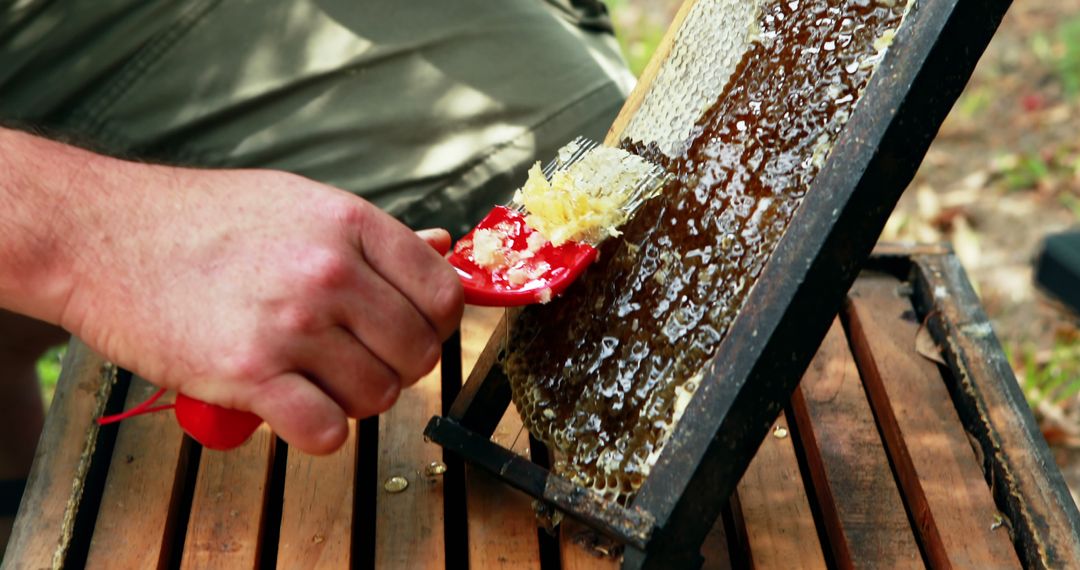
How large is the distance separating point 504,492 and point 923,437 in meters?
0.54

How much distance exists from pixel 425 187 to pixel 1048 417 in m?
1.47

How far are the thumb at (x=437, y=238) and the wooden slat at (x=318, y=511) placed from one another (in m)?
0.31

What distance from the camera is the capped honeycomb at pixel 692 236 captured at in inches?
43.1

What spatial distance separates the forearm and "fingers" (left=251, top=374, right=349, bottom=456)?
266 mm

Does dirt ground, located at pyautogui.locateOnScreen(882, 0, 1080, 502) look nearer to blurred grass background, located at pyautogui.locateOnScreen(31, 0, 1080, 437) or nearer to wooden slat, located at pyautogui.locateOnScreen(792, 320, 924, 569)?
blurred grass background, located at pyautogui.locateOnScreen(31, 0, 1080, 437)

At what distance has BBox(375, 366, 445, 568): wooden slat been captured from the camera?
3.90ft

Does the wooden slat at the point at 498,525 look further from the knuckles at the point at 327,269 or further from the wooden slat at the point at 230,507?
the knuckles at the point at 327,269

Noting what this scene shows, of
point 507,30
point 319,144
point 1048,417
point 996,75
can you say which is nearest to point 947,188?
point 996,75

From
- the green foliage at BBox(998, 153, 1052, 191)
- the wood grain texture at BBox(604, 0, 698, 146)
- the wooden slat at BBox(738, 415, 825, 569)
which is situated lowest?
the green foliage at BBox(998, 153, 1052, 191)

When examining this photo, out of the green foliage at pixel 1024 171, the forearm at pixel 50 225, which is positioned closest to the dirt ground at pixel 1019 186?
the green foliage at pixel 1024 171

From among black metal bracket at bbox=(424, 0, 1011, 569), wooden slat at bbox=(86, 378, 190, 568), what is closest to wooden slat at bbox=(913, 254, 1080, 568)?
black metal bracket at bbox=(424, 0, 1011, 569)

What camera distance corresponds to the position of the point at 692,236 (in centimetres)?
114

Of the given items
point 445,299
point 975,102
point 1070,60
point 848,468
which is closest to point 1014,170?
point 975,102

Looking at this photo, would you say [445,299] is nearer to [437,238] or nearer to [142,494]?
[437,238]
